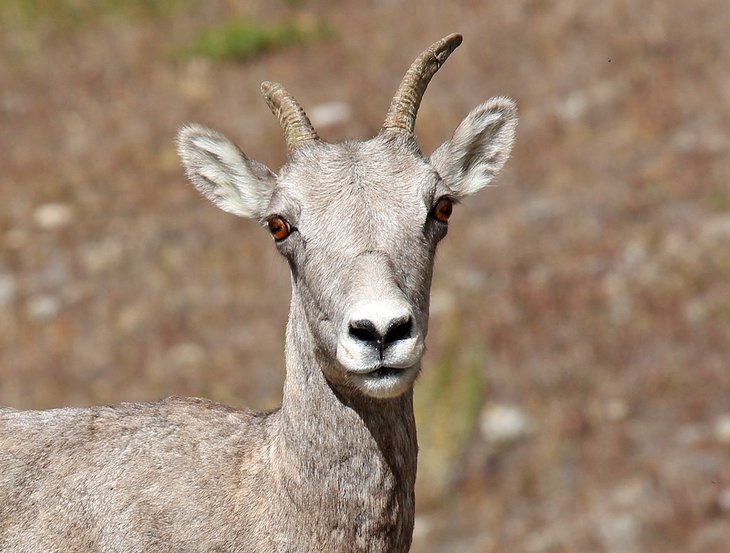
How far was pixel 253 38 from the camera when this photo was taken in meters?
18.0

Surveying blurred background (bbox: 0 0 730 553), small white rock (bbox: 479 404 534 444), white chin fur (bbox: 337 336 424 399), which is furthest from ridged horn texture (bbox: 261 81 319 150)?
small white rock (bbox: 479 404 534 444)

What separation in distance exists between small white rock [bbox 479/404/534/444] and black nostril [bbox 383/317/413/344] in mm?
7671

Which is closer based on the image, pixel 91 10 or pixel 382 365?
pixel 382 365

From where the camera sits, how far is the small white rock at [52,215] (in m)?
16.1

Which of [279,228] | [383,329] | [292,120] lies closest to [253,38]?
[292,120]

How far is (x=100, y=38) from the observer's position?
19047 mm

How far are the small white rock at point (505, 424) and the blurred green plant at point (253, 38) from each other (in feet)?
24.1

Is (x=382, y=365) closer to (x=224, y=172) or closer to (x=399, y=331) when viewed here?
(x=399, y=331)

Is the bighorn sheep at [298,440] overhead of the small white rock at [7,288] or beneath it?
beneath

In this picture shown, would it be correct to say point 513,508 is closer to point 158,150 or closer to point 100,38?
point 158,150

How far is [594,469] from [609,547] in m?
0.91

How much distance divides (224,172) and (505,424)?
659 centimetres

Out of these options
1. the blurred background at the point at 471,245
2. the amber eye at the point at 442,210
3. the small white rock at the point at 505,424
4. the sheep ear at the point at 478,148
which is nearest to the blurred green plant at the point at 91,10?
the blurred background at the point at 471,245

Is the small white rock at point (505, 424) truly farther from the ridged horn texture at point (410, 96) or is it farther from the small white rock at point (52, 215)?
the ridged horn texture at point (410, 96)
